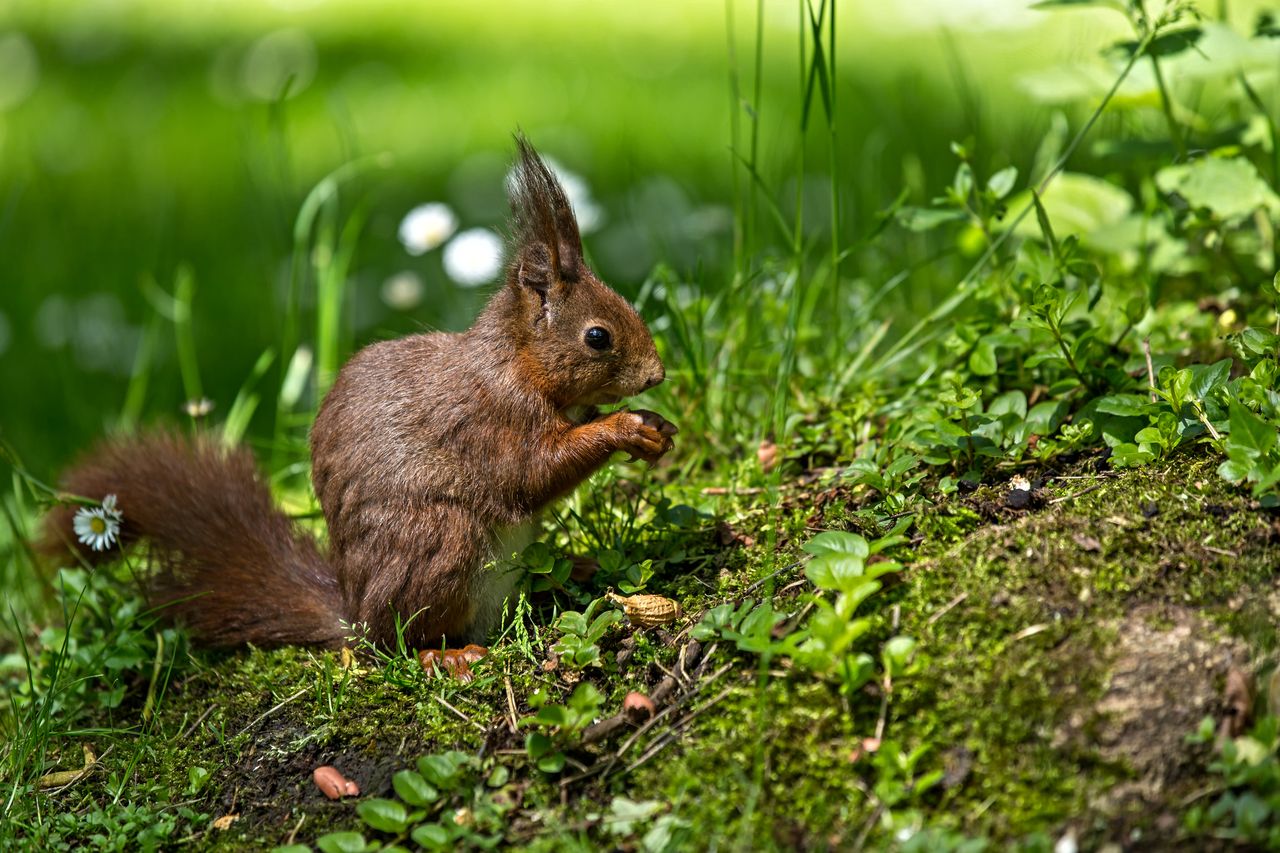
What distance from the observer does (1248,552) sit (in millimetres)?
2031

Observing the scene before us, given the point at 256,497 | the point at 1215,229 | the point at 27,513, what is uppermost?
the point at 1215,229

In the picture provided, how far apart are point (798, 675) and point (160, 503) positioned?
1626 mm

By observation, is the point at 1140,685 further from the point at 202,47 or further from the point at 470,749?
the point at 202,47

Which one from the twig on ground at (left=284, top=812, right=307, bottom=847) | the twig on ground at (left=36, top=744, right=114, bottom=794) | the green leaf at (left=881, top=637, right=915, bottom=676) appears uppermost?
the green leaf at (left=881, top=637, right=915, bottom=676)

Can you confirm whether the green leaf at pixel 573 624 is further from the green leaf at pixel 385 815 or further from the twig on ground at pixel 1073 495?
the twig on ground at pixel 1073 495

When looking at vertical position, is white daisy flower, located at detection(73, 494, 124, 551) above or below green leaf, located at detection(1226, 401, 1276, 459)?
below

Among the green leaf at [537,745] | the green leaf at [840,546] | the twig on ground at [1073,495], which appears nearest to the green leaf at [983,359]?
the twig on ground at [1073,495]

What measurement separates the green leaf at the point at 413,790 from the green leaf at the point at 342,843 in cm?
10

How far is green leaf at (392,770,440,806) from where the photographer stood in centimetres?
200

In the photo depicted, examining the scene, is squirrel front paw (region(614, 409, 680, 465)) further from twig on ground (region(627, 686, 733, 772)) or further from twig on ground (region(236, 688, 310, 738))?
twig on ground (region(236, 688, 310, 738))

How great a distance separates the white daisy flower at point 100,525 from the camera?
9.16 feet

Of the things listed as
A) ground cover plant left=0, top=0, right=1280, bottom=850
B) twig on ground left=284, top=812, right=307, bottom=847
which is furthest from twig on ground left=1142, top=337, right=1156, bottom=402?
twig on ground left=284, top=812, right=307, bottom=847

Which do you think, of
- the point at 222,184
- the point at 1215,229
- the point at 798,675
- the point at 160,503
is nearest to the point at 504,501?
the point at 798,675

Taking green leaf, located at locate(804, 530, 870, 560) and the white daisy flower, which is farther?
the white daisy flower
